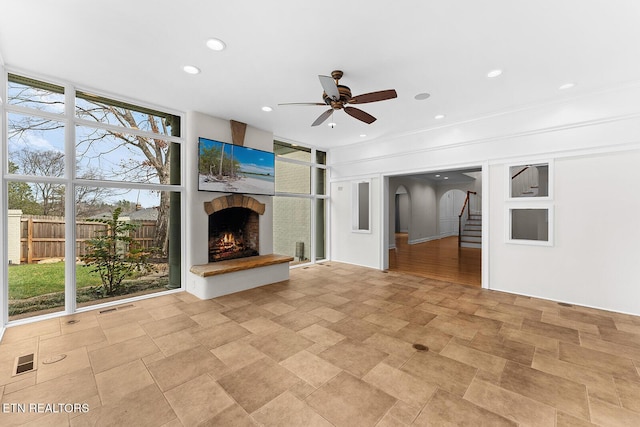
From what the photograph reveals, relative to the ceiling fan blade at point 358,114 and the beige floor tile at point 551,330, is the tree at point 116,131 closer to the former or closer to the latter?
the ceiling fan blade at point 358,114

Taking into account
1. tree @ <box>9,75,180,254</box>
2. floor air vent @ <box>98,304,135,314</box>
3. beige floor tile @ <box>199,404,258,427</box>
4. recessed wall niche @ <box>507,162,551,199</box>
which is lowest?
beige floor tile @ <box>199,404,258,427</box>

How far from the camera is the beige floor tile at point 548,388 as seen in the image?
1.91 m

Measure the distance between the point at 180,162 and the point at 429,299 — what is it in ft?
15.3

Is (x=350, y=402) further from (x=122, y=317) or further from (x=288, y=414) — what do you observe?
(x=122, y=317)

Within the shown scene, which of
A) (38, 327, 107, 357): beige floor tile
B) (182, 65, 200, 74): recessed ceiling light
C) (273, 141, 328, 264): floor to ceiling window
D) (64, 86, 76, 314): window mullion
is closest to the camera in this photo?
(38, 327, 107, 357): beige floor tile

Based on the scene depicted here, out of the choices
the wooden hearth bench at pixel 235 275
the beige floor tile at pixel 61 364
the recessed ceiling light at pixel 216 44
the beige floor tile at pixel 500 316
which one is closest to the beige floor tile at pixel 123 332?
the beige floor tile at pixel 61 364

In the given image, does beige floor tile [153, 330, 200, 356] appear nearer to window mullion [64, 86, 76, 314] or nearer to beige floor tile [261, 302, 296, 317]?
beige floor tile [261, 302, 296, 317]

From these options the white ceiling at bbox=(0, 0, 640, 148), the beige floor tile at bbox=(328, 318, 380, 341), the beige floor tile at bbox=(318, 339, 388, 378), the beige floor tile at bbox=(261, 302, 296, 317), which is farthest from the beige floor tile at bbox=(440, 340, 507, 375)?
the white ceiling at bbox=(0, 0, 640, 148)

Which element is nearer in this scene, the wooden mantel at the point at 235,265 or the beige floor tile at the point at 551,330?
the beige floor tile at the point at 551,330

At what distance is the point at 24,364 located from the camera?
7.93ft

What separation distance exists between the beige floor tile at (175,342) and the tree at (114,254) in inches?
69.1

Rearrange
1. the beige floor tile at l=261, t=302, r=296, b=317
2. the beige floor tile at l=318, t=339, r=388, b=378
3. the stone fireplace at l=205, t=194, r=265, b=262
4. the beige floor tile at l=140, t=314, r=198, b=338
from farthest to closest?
the stone fireplace at l=205, t=194, r=265, b=262 → the beige floor tile at l=261, t=302, r=296, b=317 → the beige floor tile at l=140, t=314, r=198, b=338 → the beige floor tile at l=318, t=339, r=388, b=378

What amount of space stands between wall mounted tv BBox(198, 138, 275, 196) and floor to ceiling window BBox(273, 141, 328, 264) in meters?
0.75

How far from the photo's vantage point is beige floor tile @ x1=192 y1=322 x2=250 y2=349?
2.82m
